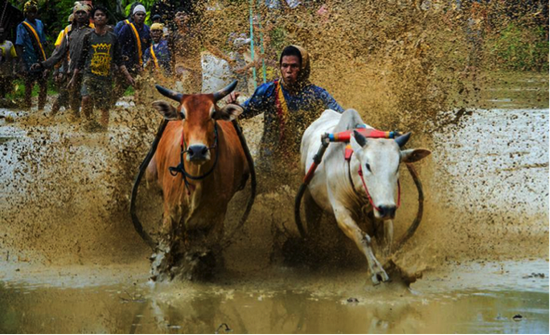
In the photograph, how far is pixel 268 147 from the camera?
8.50m

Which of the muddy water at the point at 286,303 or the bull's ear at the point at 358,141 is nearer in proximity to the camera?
the muddy water at the point at 286,303

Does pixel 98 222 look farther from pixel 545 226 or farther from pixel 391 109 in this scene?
pixel 545 226

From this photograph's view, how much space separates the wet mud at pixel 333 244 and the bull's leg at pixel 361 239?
175 millimetres

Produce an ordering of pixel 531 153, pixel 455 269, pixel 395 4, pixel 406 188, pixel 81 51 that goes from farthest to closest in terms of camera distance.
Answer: pixel 81 51, pixel 531 153, pixel 395 4, pixel 406 188, pixel 455 269

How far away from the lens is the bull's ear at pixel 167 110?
7259 mm

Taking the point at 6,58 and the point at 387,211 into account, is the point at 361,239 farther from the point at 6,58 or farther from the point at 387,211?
the point at 6,58

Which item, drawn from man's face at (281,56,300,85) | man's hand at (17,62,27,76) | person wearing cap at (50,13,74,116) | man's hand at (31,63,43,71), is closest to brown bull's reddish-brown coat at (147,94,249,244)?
man's face at (281,56,300,85)

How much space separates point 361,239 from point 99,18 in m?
8.16

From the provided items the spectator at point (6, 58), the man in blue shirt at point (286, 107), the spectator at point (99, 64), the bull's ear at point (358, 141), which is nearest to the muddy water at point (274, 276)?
the man in blue shirt at point (286, 107)

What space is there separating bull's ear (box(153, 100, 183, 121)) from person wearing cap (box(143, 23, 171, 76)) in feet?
20.6

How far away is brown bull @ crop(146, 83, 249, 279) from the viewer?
710 centimetres

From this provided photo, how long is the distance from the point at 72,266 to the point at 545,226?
405 centimetres

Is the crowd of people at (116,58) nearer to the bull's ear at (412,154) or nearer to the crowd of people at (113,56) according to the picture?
the crowd of people at (113,56)

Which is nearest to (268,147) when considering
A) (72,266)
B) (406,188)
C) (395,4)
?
(406,188)
